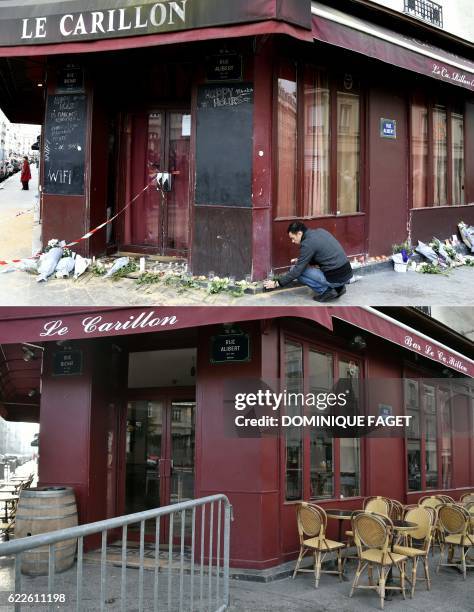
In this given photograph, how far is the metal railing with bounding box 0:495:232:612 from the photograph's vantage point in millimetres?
3389

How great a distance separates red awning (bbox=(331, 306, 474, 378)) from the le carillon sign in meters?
3.90

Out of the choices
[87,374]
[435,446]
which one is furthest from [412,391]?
[87,374]

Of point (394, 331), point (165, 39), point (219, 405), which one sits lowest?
point (219, 405)

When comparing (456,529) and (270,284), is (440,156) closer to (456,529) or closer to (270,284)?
(270,284)

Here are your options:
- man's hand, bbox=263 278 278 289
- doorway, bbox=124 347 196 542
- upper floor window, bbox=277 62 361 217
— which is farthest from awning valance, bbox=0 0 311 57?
doorway, bbox=124 347 196 542

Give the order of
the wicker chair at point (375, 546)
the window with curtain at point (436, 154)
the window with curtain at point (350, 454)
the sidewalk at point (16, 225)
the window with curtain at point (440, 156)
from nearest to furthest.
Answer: the wicker chair at point (375, 546) < the window with curtain at point (350, 454) < the sidewalk at point (16, 225) < the window with curtain at point (436, 154) < the window with curtain at point (440, 156)

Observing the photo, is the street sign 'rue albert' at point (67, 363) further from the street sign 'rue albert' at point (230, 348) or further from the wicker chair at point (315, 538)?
the wicker chair at point (315, 538)

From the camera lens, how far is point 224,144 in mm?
9836

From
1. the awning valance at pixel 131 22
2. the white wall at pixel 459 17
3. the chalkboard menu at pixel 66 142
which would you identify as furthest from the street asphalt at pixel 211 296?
the white wall at pixel 459 17

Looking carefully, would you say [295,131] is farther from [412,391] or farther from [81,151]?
[412,391]

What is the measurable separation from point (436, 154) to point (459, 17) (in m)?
3.68

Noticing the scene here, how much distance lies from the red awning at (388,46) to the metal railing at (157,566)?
6.58 m

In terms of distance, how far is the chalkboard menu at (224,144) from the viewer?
9.69m
